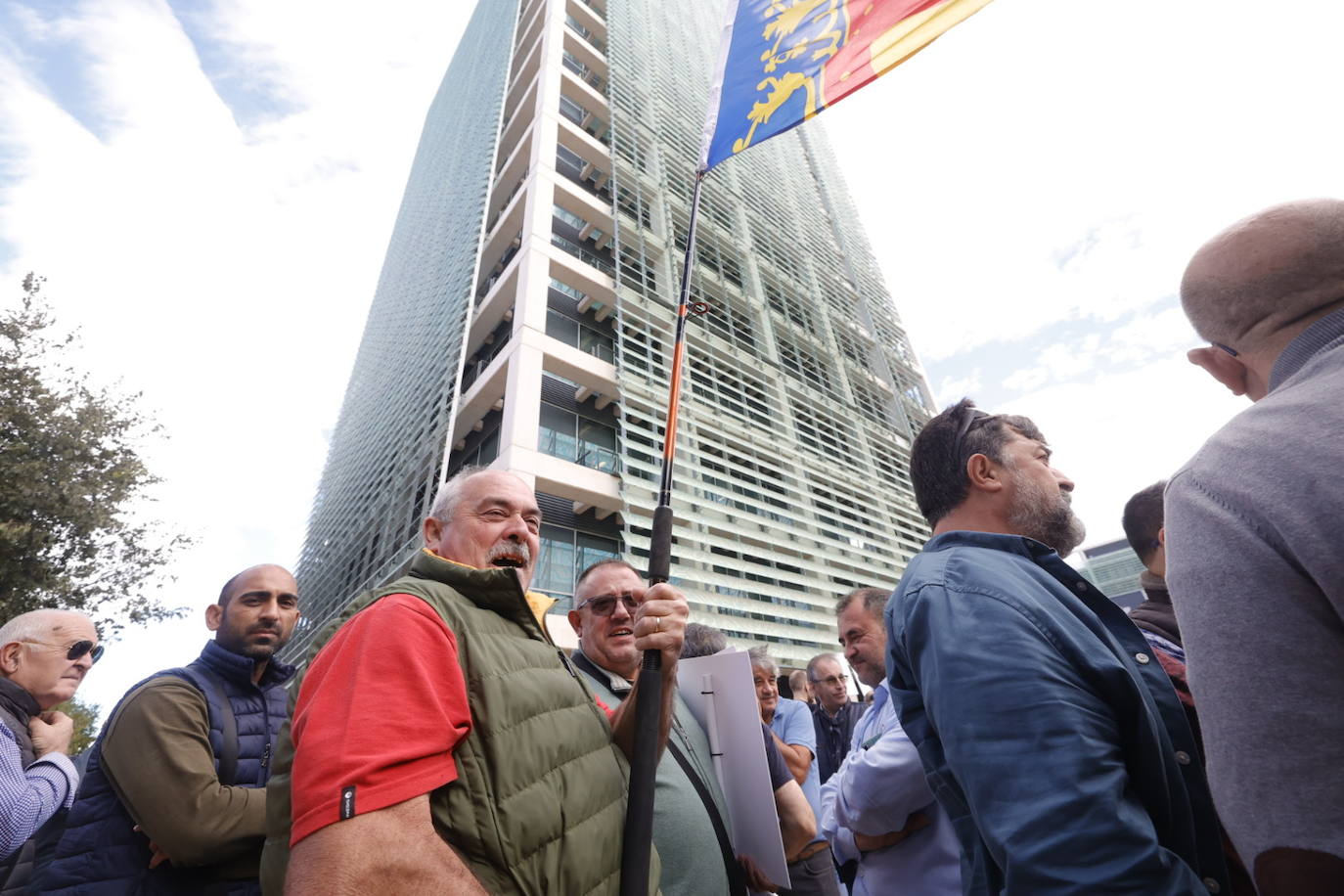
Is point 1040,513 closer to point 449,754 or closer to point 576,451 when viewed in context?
point 449,754

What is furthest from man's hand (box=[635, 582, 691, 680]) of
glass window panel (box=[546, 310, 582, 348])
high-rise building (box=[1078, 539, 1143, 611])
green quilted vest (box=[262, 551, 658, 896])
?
high-rise building (box=[1078, 539, 1143, 611])

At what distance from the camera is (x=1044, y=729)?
0.94m

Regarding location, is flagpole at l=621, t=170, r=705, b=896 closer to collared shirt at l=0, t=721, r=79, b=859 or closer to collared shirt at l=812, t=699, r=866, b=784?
collared shirt at l=0, t=721, r=79, b=859

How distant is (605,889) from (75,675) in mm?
2738

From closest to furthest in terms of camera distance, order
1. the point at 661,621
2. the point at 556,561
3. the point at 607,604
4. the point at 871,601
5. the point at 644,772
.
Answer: the point at 644,772
the point at 661,621
the point at 607,604
the point at 871,601
the point at 556,561

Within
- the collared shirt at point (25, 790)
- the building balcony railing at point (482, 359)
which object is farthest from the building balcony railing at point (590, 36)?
the collared shirt at point (25, 790)

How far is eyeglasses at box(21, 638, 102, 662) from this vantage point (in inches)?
89.9

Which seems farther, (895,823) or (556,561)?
(556,561)

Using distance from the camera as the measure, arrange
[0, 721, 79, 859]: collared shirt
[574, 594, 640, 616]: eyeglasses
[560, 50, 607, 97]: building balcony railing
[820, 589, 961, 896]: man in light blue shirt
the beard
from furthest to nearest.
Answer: [560, 50, 607, 97]: building balcony railing, [574, 594, 640, 616]: eyeglasses, [0, 721, 79, 859]: collared shirt, [820, 589, 961, 896]: man in light blue shirt, the beard

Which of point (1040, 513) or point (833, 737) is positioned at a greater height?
point (1040, 513)

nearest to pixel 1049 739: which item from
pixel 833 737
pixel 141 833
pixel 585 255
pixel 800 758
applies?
pixel 800 758

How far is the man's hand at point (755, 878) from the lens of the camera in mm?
2029

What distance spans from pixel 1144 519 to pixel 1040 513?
44.1 inches

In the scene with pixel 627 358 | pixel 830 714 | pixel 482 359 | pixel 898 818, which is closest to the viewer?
pixel 898 818
